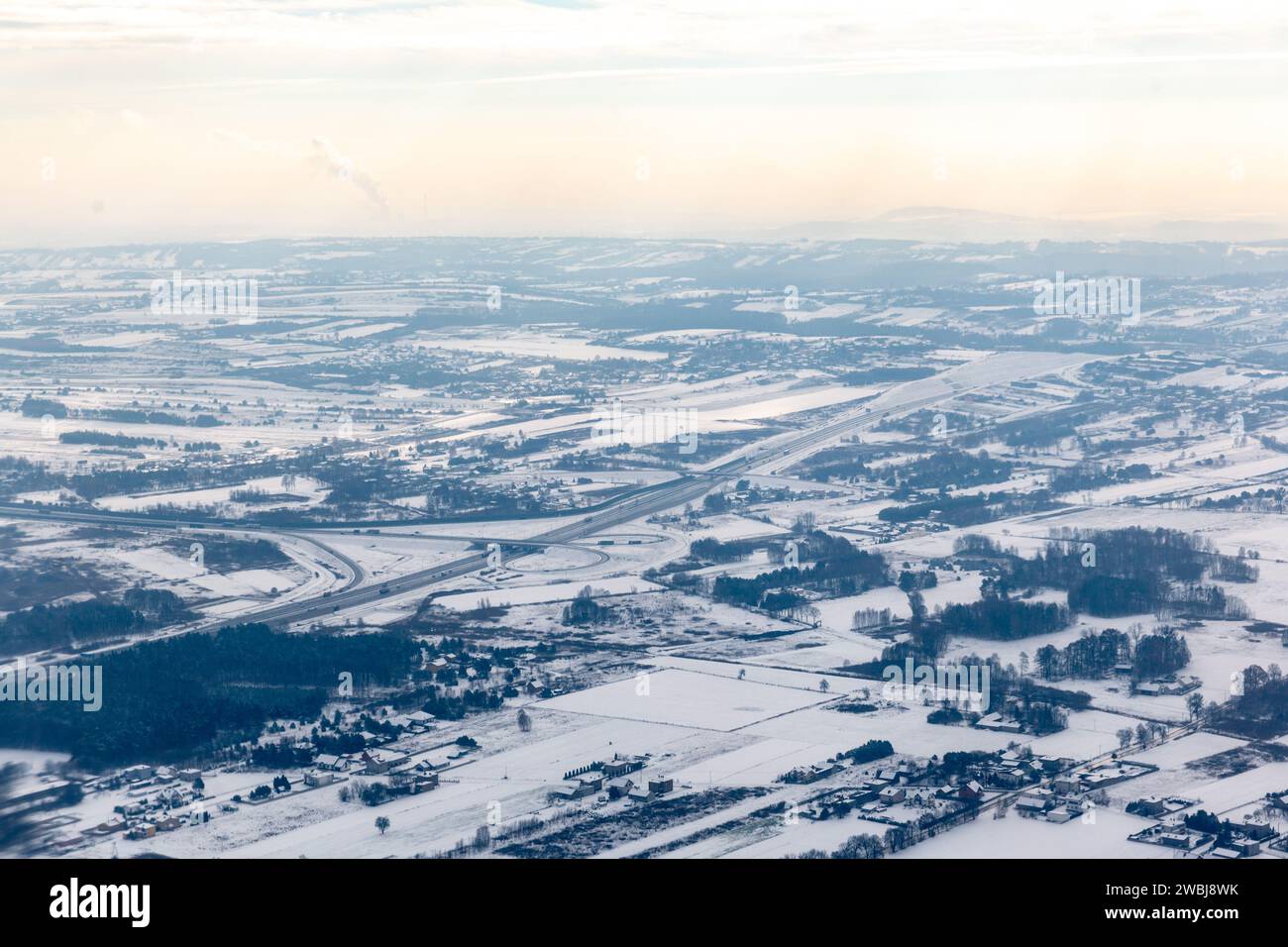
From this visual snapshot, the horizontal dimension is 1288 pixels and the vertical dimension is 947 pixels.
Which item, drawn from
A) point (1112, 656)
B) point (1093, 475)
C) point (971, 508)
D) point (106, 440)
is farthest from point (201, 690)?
point (106, 440)

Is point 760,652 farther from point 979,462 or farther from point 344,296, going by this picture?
point 344,296

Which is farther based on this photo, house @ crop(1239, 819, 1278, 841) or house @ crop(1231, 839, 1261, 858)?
house @ crop(1239, 819, 1278, 841)

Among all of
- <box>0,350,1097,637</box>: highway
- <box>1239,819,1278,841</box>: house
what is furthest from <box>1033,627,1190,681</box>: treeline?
<box>0,350,1097,637</box>: highway

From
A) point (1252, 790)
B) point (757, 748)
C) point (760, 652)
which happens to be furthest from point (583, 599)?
point (1252, 790)

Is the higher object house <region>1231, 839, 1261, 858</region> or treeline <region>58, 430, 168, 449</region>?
treeline <region>58, 430, 168, 449</region>

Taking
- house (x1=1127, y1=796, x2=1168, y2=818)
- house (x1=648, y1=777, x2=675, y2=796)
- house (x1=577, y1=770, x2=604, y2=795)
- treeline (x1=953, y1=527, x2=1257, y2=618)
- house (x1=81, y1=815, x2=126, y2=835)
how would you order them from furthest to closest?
treeline (x1=953, y1=527, x2=1257, y2=618) → house (x1=577, y1=770, x2=604, y2=795) → house (x1=648, y1=777, x2=675, y2=796) → house (x1=1127, y1=796, x2=1168, y2=818) → house (x1=81, y1=815, x2=126, y2=835)

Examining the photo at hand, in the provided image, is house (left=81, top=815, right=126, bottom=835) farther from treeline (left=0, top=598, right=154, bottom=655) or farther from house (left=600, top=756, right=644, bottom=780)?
treeline (left=0, top=598, right=154, bottom=655)

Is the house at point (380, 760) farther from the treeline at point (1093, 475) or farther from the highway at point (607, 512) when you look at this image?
the treeline at point (1093, 475)

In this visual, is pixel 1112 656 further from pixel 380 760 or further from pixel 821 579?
pixel 380 760

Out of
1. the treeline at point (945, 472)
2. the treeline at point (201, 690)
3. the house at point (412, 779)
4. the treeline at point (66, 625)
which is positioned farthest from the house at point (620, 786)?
the treeline at point (945, 472)
